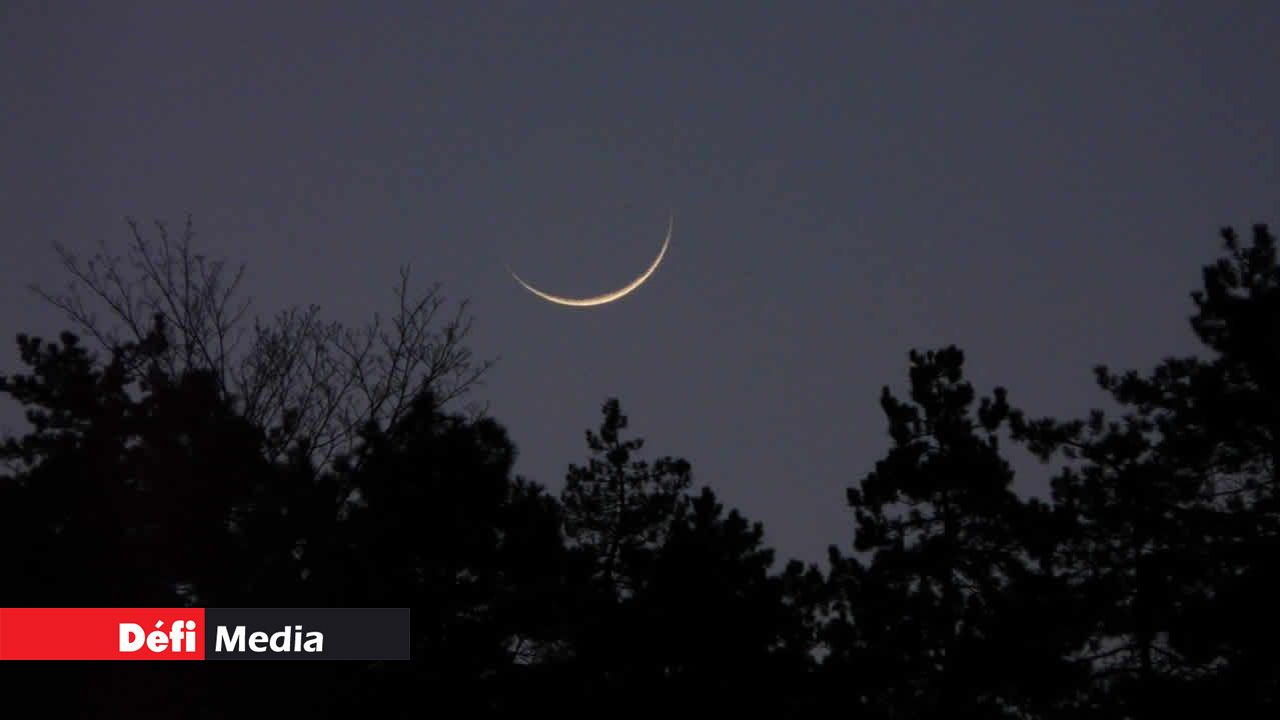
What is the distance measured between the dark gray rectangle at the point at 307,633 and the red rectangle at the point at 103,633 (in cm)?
29

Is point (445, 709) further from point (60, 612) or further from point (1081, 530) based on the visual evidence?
point (1081, 530)

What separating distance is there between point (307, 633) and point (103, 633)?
269 cm

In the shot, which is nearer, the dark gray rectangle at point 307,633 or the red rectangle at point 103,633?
the red rectangle at point 103,633

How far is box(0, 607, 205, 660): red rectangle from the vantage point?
17453 millimetres

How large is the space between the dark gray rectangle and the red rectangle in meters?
0.29

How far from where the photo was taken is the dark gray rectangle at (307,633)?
18094mm

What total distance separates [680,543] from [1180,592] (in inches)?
567

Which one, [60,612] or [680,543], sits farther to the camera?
[680,543]

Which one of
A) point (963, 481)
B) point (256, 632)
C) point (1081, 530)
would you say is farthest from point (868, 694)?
point (256, 632)

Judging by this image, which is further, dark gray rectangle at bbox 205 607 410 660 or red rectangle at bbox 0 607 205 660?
dark gray rectangle at bbox 205 607 410 660

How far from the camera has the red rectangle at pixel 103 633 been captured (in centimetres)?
1745

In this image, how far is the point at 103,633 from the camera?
704 inches

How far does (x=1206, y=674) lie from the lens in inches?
790

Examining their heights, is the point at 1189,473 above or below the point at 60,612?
above
